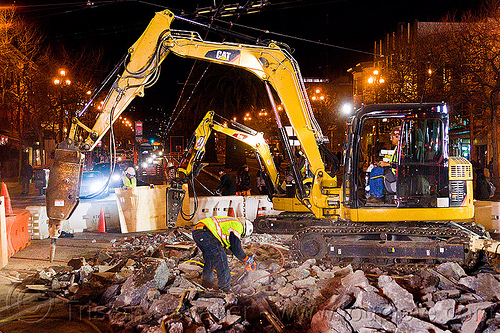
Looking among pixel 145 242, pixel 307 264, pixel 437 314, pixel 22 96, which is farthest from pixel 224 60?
pixel 22 96

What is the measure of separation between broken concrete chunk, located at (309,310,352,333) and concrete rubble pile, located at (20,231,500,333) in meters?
0.01

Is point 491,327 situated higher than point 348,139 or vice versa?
point 348,139

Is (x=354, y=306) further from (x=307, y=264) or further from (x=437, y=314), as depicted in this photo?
(x=307, y=264)

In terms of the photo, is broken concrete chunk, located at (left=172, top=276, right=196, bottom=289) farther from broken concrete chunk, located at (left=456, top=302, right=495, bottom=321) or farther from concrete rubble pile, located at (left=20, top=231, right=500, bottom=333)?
broken concrete chunk, located at (left=456, top=302, right=495, bottom=321)

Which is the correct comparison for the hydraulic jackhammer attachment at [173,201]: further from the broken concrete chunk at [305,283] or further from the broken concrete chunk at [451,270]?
the broken concrete chunk at [451,270]

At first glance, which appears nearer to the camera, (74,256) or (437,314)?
(437,314)

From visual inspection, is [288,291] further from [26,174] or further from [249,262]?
[26,174]

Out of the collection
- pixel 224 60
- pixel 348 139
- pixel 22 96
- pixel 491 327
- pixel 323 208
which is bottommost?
pixel 491 327

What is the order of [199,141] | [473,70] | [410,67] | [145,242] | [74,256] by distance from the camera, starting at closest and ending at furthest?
[74,256], [145,242], [199,141], [473,70], [410,67]

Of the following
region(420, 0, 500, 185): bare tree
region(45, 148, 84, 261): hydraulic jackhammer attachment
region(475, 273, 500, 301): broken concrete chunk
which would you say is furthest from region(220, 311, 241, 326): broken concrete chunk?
region(420, 0, 500, 185): bare tree

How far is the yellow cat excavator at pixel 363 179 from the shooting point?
8094 millimetres

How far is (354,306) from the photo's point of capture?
608cm

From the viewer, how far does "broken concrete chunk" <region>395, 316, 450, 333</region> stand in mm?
5320

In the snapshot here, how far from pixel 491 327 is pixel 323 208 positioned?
4.26 m
